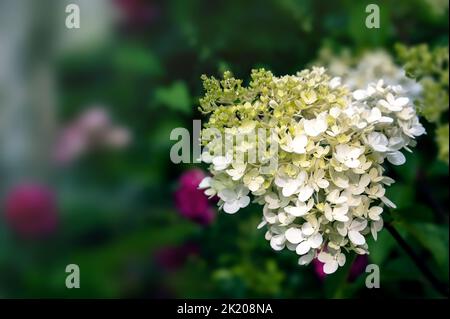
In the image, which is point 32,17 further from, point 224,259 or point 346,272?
point 346,272

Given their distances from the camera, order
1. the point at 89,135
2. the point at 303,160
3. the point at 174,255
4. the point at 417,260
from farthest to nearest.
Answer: the point at 89,135 → the point at 174,255 → the point at 417,260 → the point at 303,160

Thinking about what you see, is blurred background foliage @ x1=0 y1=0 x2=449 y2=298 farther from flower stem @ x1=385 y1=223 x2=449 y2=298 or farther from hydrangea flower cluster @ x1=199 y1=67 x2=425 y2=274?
hydrangea flower cluster @ x1=199 y1=67 x2=425 y2=274

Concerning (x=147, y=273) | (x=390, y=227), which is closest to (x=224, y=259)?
(x=147, y=273)

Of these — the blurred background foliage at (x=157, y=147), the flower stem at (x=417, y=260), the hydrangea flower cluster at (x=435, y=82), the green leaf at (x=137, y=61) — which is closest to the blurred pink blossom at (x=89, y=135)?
the blurred background foliage at (x=157, y=147)

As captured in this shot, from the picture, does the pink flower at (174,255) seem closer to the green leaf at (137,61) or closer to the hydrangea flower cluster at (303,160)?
the green leaf at (137,61)

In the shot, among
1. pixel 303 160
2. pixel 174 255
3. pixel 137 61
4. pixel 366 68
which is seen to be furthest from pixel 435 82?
pixel 137 61

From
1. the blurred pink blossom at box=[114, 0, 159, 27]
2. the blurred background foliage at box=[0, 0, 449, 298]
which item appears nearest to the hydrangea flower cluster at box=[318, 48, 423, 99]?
the blurred background foliage at box=[0, 0, 449, 298]

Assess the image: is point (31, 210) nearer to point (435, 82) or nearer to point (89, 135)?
point (89, 135)
